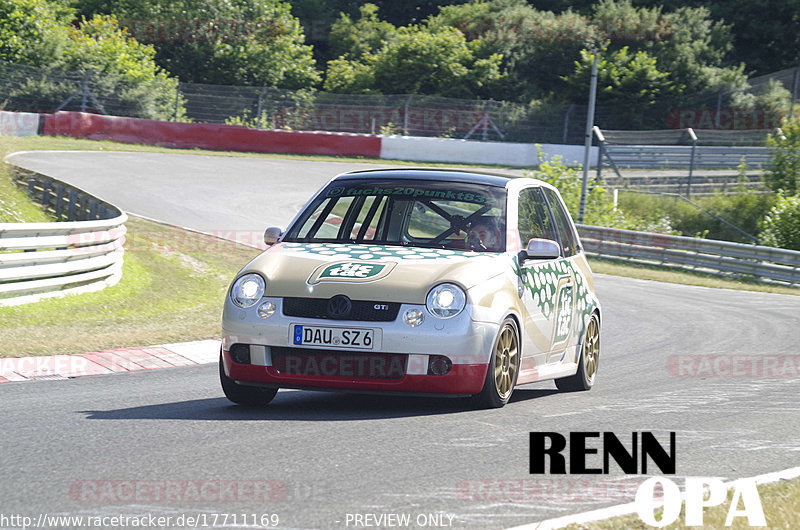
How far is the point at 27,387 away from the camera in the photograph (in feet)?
26.9

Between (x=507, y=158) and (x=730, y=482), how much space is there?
39368mm

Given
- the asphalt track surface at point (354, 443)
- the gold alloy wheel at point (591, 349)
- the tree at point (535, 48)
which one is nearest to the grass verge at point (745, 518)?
the asphalt track surface at point (354, 443)

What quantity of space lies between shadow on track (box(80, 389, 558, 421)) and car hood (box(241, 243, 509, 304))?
76 centimetres

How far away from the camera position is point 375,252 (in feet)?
24.7

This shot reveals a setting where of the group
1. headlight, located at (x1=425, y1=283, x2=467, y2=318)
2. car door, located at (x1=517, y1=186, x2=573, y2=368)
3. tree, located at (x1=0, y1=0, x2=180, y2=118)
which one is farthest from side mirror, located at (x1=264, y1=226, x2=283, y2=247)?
tree, located at (x1=0, y1=0, x2=180, y2=118)

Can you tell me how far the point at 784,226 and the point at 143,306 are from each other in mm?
21626

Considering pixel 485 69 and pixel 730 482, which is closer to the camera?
pixel 730 482

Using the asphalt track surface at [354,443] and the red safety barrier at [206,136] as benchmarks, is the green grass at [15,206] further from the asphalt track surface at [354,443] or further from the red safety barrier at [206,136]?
the red safety barrier at [206,136]

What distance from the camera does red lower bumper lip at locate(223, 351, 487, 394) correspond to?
6.83 metres

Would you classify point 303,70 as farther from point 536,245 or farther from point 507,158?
point 536,245

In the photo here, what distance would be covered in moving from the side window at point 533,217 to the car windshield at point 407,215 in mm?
241

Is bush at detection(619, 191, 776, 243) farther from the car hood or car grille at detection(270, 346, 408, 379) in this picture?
car grille at detection(270, 346, 408, 379)

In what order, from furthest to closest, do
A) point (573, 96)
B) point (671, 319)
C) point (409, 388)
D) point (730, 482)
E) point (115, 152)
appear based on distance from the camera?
point (573, 96) < point (115, 152) < point (671, 319) < point (409, 388) < point (730, 482)

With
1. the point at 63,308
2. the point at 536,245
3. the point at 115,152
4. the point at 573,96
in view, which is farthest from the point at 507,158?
the point at 536,245
